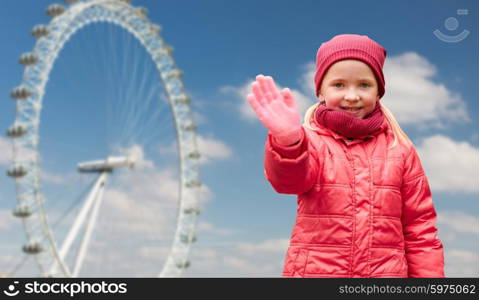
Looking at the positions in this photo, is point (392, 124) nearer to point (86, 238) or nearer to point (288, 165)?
point (288, 165)

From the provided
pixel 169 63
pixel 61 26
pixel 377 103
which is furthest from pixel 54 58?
pixel 377 103

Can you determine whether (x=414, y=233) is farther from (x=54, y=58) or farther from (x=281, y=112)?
(x=54, y=58)

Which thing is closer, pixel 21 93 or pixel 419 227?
pixel 419 227

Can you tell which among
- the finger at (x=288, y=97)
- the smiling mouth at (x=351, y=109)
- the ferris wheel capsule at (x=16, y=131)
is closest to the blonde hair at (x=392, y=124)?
the smiling mouth at (x=351, y=109)

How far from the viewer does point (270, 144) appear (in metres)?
1.56

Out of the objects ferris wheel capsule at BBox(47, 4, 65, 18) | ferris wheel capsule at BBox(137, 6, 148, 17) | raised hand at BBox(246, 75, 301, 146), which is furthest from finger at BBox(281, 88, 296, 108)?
ferris wheel capsule at BBox(137, 6, 148, 17)

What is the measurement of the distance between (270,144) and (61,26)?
39.3 ft

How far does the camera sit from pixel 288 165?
1.54 meters

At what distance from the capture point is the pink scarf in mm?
1696

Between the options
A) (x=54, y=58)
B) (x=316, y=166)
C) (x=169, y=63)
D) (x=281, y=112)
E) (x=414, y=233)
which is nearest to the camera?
(x=281, y=112)

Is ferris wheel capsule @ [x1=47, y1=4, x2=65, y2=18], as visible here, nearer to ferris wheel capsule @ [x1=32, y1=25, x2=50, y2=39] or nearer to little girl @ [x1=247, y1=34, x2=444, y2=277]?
ferris wheel capsule @ [x1=32, y1=25, x2=50, y2=39]

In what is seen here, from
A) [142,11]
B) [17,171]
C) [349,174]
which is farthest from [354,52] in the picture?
[142,11]

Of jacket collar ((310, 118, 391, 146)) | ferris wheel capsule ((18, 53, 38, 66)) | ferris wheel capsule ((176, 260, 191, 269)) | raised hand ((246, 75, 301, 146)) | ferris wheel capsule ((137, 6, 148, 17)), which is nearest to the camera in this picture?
raised hand ((246, 75, 301, 146))

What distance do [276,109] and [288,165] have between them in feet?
0.45
